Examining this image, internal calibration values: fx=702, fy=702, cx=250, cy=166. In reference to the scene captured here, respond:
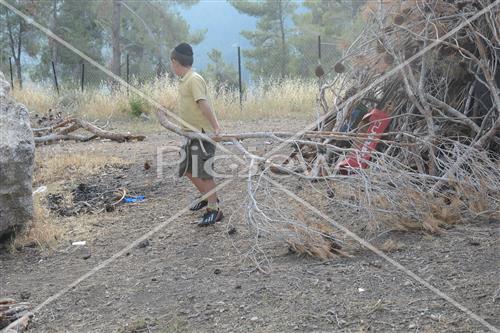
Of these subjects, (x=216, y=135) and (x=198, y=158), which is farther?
(x=198, y=158)

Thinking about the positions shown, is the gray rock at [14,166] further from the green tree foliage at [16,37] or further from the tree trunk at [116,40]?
the green tree foliage at [16,37]

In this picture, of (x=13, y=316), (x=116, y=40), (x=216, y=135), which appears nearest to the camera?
(x=13, y=316)

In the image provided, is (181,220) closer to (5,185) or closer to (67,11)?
(5,185)

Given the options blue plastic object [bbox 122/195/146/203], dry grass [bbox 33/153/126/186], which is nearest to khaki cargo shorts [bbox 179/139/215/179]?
blue plastic object [bbox 122/195/146/203]

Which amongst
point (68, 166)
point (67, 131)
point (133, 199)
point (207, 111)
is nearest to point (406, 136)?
point (207, 111)

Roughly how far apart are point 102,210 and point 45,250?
103cm

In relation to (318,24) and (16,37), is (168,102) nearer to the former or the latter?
(16,37)

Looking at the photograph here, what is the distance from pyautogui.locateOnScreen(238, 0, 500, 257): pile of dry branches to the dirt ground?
0.23 metres

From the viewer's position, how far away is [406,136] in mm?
6309

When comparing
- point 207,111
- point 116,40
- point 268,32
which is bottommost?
point 207,111

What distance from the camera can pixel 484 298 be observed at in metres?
4.00

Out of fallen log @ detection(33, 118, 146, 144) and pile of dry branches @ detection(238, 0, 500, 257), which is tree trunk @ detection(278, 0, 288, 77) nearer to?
fallen log @ detection(33, 118, 146, 144)

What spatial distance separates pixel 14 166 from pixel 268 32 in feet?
104

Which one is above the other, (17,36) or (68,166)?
(17,36)
